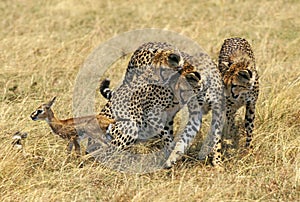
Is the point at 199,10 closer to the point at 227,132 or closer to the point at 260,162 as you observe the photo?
the point at 227,132

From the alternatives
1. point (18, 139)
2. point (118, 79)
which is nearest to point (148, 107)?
point (18, 139)

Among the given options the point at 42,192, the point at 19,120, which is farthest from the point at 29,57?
the point at 42,192

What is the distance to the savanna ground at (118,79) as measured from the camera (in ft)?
15.4

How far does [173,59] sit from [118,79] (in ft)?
6.63

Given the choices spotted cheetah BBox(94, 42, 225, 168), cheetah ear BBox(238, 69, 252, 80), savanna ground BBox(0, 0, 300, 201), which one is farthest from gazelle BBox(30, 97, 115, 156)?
cheetah ear BBox(238, 69, 252, 80)

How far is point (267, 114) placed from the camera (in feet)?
19.4

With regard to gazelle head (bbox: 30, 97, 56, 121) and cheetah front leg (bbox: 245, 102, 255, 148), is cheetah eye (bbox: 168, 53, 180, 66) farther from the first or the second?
gazelle head (bbox: 30, 97, 56, 121)

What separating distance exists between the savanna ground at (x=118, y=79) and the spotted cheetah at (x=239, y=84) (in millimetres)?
232

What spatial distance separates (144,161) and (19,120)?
4.37ft

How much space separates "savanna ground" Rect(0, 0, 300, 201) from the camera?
15.4 feet

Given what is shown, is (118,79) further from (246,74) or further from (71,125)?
(246,74)

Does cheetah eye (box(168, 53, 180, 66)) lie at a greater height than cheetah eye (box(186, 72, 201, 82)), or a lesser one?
greater

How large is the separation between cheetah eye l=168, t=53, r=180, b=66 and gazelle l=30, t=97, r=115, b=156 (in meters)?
0.76

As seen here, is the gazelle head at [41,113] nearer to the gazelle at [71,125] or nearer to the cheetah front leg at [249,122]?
the gazelle at [71,125]
